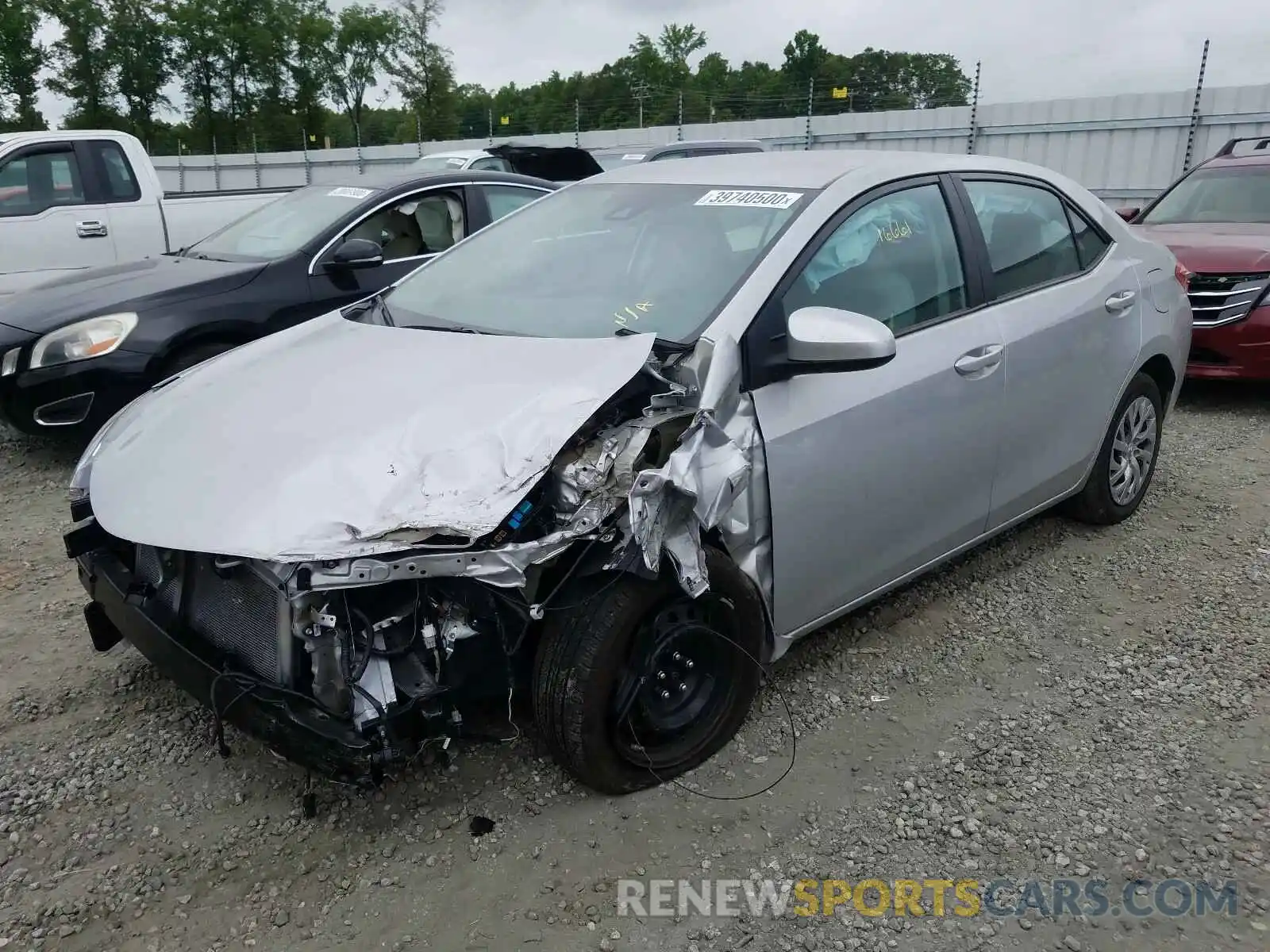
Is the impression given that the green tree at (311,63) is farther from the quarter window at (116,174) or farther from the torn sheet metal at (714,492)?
the torn sheet metal at (714,492)

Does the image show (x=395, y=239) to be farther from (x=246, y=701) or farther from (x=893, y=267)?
(x=246, y=701)

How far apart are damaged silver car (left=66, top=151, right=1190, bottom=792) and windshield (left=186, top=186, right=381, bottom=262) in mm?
2630

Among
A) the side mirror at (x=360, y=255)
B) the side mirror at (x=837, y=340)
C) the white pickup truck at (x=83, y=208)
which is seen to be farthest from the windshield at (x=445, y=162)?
the side mirror at (x=837, y=340)

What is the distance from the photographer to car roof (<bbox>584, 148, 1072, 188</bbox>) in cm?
328

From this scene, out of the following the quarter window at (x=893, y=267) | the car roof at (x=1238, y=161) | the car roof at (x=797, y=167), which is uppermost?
the car roof at (x=1238, y=161)

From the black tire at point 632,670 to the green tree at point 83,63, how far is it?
186 ft

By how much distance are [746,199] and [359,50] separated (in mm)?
65307

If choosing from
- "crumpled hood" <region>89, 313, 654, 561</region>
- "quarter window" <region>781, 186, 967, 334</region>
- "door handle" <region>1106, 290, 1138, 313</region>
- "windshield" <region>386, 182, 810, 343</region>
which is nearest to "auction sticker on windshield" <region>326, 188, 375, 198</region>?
"windshield" <region>386, 182, 810, 343</region>

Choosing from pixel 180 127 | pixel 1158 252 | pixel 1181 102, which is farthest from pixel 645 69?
pixel 1158 252

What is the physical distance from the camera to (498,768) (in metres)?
2.89

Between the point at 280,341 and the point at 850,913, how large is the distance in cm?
254

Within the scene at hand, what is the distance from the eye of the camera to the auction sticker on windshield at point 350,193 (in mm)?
6098

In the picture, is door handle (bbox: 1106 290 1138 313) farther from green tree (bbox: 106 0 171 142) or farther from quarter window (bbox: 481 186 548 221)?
green tree (bbox: 106 0 171 142)

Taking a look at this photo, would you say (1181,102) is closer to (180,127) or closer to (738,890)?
(738,890)
